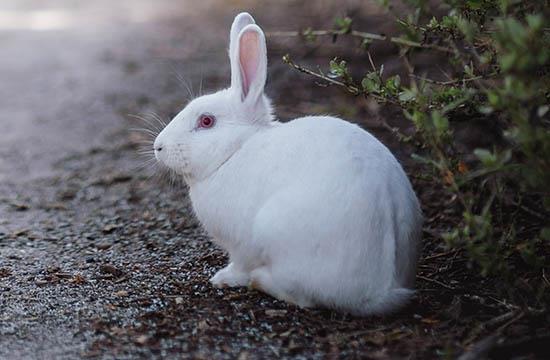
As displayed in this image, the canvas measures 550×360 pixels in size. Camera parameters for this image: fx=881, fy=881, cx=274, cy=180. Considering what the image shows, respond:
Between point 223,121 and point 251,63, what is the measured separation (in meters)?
0.29

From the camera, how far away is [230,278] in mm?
3820

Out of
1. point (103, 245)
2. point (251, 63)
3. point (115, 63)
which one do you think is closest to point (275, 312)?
point (251, 63)

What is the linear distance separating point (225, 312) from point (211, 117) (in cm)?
91

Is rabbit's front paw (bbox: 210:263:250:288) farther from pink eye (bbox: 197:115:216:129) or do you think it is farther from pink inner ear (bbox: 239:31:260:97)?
pink inner ear (bbox: 239:31:260:97)

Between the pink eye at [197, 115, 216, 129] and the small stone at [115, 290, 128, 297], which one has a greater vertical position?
the pink eye at [197, 115, 216, 129]

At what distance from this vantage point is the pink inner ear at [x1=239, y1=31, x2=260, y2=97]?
3.92m

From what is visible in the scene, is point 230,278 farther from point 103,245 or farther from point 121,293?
point 103,245

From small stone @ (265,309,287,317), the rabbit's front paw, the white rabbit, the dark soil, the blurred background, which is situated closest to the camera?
the dark soil

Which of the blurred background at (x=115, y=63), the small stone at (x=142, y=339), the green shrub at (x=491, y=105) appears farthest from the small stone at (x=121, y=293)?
the blurred background at (x=115, y=63)

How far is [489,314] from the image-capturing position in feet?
11.5

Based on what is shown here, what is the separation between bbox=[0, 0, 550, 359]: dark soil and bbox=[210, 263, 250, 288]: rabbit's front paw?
5cm

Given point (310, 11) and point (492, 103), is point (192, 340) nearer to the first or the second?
point (492, 103)

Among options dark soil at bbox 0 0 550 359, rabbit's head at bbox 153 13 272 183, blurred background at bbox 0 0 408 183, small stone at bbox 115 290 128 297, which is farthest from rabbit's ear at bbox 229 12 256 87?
small stone at bbox 115 290 128 297

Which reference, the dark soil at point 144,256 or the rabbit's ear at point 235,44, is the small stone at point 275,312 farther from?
the rabbit's ear at point 235,44
